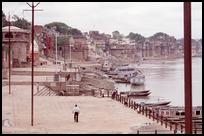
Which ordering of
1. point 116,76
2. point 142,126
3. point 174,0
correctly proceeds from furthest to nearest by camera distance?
point 116,76
point 142,126
point 174,0

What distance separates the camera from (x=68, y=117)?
23.3 m

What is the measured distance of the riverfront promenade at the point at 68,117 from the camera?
19281 millimetres

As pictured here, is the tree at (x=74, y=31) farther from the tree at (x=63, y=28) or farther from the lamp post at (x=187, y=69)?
the lamp post at (x=187, y=69)

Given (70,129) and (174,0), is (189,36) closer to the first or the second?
(174,0)

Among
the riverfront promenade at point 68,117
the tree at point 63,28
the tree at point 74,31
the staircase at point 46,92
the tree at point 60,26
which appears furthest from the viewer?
the tree at point 74,31

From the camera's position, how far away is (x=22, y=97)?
31.8 metres

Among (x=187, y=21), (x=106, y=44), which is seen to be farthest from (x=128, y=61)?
Result: (x=187, y=21)

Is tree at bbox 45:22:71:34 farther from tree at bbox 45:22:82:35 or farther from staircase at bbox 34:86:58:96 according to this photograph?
staircase at bbox 34:86:58:96

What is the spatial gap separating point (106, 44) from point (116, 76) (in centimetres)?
9796

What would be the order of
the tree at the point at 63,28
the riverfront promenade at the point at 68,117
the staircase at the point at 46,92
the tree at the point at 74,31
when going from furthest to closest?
the tree at the point at 74,31 → the tree at the point at 63,28 → the staircase at the point at 46,92 → the riverfront promenade at the point at 68,117

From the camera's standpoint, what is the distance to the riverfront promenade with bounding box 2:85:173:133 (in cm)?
1928

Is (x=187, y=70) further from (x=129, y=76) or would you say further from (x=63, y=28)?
(x=63, y=28)

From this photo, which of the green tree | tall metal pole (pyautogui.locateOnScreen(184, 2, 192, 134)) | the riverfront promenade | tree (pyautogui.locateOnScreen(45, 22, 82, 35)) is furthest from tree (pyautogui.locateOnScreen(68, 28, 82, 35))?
tall metal pole (pyautogui.locateOnScreen(184, 2, 192, 134))

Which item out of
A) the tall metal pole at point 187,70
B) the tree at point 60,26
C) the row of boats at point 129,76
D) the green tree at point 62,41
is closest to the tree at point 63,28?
the tree at point 60,26
